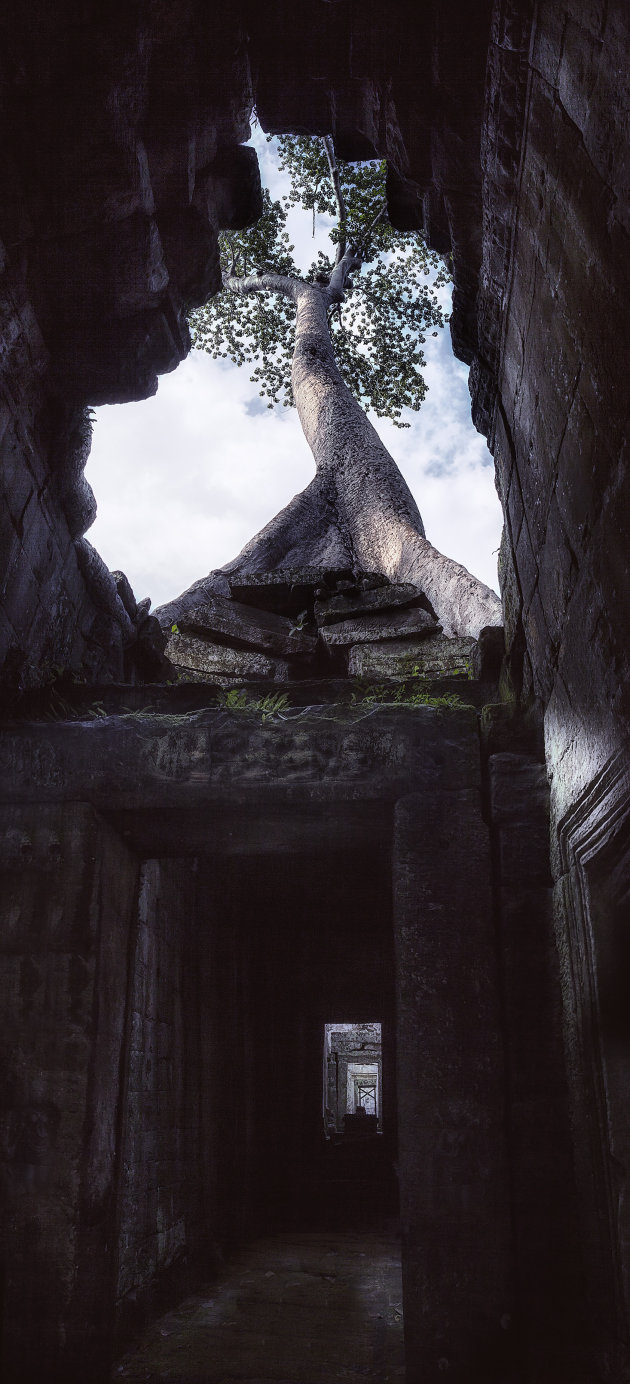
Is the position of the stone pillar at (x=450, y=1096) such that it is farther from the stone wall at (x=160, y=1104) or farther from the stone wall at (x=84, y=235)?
the stone wall at (x=84, y=235)

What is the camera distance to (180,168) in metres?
4.50

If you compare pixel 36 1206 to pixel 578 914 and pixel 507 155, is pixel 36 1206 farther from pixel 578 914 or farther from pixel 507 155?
pixel 507 155

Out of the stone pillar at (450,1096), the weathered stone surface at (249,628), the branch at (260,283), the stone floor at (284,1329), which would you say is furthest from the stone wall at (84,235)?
the branch at (260,283)

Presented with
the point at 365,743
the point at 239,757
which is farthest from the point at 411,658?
the point at 239,757

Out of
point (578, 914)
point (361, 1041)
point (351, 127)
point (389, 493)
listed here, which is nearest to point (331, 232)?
point (389, 493)

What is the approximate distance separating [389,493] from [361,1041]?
27.7 feet

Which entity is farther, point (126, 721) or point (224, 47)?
point (224, 47)

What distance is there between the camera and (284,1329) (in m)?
4.12

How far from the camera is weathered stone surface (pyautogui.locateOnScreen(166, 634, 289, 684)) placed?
6.55 metres

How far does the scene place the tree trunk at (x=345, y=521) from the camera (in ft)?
29.0

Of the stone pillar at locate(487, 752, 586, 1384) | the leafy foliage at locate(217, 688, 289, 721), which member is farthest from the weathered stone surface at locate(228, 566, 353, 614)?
the stone pillar at locate(487, 752, 586, 1384)

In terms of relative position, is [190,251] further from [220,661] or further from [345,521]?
[345,521]

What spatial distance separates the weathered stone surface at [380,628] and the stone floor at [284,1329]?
4.29 m

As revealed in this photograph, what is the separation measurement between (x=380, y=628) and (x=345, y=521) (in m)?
6.23
